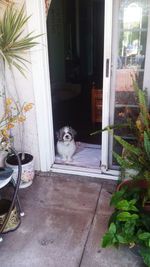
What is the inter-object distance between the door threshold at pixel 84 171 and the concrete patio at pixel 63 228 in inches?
2.3

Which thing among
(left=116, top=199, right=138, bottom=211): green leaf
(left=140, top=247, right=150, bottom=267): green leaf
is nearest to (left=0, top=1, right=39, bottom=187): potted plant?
(left=116, top=199, right=138, bottom=211): green leaf

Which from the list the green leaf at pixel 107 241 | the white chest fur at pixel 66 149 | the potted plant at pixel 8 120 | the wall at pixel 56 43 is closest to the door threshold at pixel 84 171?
the white chest fur at pixel 66 149

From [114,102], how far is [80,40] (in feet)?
13.3

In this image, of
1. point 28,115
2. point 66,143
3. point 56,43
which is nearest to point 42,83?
point 28,115

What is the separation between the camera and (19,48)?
1980 millimetres

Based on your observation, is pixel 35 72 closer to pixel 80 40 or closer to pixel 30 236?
pixel 30 236

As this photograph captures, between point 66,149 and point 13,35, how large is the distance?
1213 millimetres

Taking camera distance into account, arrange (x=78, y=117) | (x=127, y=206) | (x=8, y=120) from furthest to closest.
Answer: (x=78, y=117)
(x=8, y=120)
(x=127, y=206)

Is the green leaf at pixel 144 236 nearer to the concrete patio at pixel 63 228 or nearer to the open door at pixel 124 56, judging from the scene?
the concrete patio at pixel 63 228

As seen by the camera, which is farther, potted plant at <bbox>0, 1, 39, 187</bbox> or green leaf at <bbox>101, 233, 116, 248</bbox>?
potted plant at <bbox>0, 1, 39, 187</bbox>

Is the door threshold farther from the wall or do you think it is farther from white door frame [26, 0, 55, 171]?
the wall

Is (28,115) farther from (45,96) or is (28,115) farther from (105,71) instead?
(105,71)

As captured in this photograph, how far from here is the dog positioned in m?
2.54

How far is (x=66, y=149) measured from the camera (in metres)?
2.57
